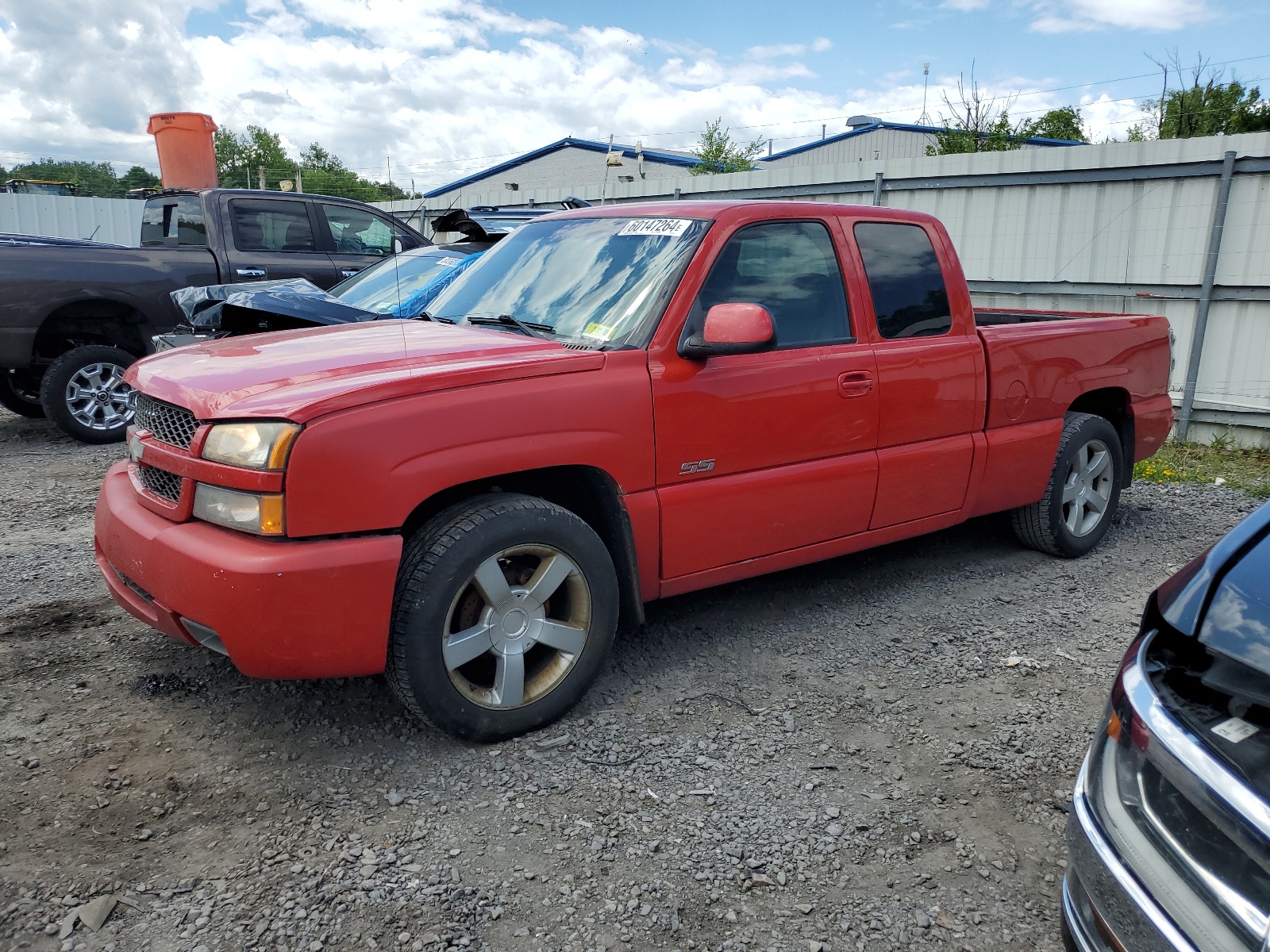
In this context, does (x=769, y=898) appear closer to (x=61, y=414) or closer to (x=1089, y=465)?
(x=1089, y=465)

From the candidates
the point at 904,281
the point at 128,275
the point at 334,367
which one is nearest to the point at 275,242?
the point at 128,275

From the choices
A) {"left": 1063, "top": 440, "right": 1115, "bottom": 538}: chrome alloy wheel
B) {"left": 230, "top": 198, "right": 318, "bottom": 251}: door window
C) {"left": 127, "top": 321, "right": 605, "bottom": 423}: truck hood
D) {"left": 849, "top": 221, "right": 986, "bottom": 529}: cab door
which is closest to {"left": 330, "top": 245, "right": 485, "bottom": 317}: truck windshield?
{"left": 230, "top": 198, "right": 318, "bottom": 251}: door window

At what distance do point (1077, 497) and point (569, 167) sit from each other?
36.2 meters

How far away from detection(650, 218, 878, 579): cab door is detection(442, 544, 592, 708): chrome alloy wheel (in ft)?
1.39

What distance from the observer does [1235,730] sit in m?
1.58

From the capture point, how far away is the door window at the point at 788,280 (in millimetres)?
3631

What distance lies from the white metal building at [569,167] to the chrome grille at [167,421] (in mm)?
32318

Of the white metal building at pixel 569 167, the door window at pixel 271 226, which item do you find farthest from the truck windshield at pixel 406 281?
the white metal building at pixel 569 167

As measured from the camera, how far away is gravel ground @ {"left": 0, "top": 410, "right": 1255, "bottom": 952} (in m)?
→ 2.32

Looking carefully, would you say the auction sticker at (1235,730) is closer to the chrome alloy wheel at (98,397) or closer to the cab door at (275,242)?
the chrome alloy wheel at (98,397)

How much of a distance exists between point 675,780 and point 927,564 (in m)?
2.58

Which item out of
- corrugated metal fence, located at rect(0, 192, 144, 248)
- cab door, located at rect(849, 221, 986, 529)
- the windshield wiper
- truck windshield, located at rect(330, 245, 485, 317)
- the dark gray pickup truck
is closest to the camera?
the windshield wiper

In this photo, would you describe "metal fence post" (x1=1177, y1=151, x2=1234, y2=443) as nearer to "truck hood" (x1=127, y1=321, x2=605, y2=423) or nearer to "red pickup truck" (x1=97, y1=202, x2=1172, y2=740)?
"red pickup truck" (x1=97, y1=202, x2=1172, y2=740)

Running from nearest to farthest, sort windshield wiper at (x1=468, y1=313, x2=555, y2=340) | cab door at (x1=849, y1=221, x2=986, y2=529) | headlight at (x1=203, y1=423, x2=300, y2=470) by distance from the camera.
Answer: headlight at (x1=203, y1=423, x2=300, y2=470)
windshield wiper at (x1=468, y1=313, x2=555, y2=340)
cab door at (x1=849, y1=221, x2=986, y2=529)
